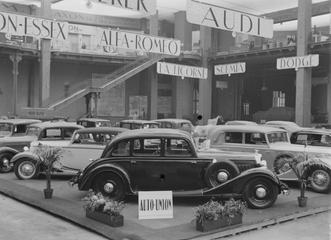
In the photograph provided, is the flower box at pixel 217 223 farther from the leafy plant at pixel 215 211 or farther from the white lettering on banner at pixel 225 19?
the white lettering on banner at pixel 225 19

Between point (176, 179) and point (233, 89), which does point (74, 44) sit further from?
point (176, 179)

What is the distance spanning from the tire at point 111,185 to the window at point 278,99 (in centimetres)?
3475

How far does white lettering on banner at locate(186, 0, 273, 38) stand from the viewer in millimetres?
13094

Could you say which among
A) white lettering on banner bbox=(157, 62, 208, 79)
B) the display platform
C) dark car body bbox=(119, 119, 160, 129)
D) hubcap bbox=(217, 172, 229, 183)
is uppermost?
white lettering on banner bbox=(157, 62, 208, 79)

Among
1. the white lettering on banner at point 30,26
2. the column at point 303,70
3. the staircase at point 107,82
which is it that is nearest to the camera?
the white lettering on banner at point 30,26

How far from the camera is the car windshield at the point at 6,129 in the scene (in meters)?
15.5

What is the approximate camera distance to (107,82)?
3394cm

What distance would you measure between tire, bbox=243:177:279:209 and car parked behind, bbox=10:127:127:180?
173 inches

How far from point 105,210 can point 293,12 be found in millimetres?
31929

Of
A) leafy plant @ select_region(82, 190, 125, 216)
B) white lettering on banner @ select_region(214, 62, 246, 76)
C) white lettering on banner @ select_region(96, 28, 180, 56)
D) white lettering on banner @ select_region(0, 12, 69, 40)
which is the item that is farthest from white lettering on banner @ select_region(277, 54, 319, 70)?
leafy plant @ select_region(82, 190, 125, 216)

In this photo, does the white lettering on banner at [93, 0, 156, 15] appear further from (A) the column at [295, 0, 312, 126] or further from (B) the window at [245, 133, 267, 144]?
(A) the column at [295, 0, 312, 126]

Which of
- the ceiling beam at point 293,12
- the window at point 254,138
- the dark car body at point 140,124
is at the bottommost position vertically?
the window at point 254,138

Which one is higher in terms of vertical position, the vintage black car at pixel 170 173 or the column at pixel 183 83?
the column at pixel 183 83

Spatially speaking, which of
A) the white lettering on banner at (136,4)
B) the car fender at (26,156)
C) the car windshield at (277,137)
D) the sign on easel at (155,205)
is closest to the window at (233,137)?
the car windshield at (277,137)
